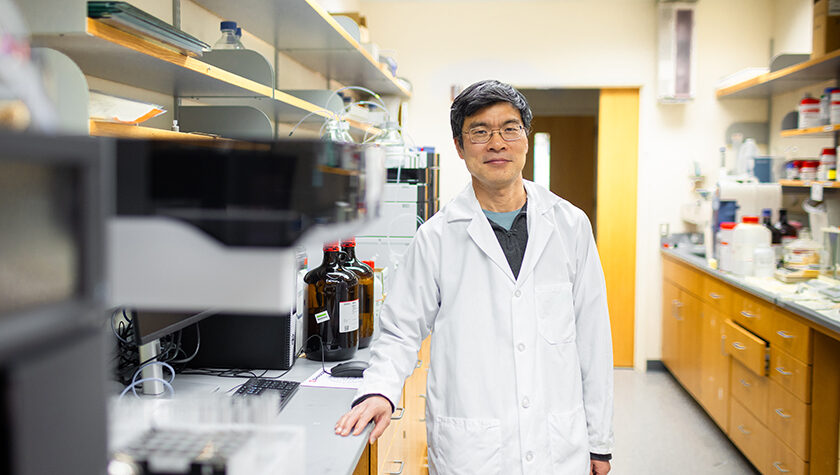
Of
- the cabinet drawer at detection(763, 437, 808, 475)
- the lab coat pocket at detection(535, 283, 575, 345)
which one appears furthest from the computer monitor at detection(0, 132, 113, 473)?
the cabinet drawer at detection(763, 437, 808, 475)

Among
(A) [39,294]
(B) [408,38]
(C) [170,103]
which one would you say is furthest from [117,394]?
(B) [408,38]

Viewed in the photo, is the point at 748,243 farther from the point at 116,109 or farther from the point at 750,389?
the point at 116,109

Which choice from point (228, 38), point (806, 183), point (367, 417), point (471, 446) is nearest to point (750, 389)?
point (806, 183)

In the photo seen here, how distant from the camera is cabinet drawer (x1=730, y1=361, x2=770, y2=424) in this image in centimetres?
285

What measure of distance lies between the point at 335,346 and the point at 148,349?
58 cm

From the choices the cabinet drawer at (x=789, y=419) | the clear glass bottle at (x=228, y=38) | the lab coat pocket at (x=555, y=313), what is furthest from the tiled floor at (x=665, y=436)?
the clear glass bottle at (x=228, y=38)

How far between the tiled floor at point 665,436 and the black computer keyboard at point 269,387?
1992 mm

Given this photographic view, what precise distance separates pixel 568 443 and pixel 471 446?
0.25 metres

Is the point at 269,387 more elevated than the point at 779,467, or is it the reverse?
the point at 269,387

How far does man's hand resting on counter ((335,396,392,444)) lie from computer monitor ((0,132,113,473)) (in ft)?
2.90

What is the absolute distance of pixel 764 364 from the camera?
110 inches

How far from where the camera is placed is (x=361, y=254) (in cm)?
287

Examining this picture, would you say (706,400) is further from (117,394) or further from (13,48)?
(13,48)

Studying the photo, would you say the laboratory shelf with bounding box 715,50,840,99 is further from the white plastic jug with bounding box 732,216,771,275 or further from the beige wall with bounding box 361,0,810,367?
the white plastic jug with bounding box 732,216,771,275
